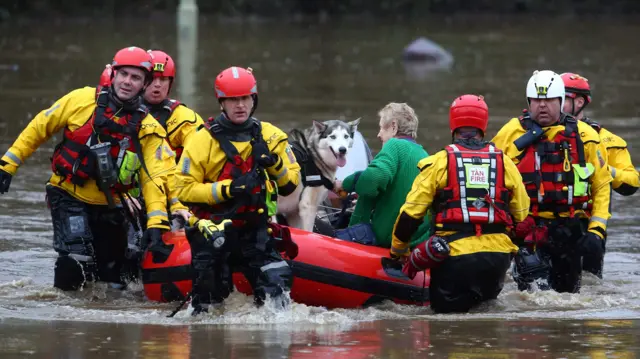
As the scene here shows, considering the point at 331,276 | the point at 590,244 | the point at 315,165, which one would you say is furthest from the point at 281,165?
the point at 315,165

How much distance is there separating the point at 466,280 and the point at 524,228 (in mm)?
872

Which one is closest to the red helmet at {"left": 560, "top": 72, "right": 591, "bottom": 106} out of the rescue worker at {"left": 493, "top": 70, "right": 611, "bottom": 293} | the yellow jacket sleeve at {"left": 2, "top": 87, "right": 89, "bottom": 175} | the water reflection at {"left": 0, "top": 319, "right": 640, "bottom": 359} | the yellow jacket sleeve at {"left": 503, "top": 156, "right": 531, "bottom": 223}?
the rescue worker at {"left": 493, "top": 70, "right": 611, "bottom": 293}

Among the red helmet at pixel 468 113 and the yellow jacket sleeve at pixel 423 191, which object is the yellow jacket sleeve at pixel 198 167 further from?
the red helmet at pixel 468 113

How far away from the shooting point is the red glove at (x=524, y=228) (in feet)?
31.4

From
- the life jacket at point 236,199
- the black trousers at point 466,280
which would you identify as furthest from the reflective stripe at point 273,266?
the black trousers at point 466,280

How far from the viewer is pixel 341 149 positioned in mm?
11500

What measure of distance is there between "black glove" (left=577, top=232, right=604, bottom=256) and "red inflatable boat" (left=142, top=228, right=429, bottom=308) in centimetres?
123

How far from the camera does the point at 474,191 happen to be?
28.9ft

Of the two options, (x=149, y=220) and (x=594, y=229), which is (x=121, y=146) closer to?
(x=149, y=220)

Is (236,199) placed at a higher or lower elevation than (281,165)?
lower

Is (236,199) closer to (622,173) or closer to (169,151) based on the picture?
(169,151)

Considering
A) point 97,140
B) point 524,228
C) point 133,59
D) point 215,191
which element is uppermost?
point 133,59

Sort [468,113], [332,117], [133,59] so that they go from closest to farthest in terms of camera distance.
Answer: [468,113] < [133,59] < [332,117]

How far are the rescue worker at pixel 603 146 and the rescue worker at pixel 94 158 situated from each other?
10.5 ft
